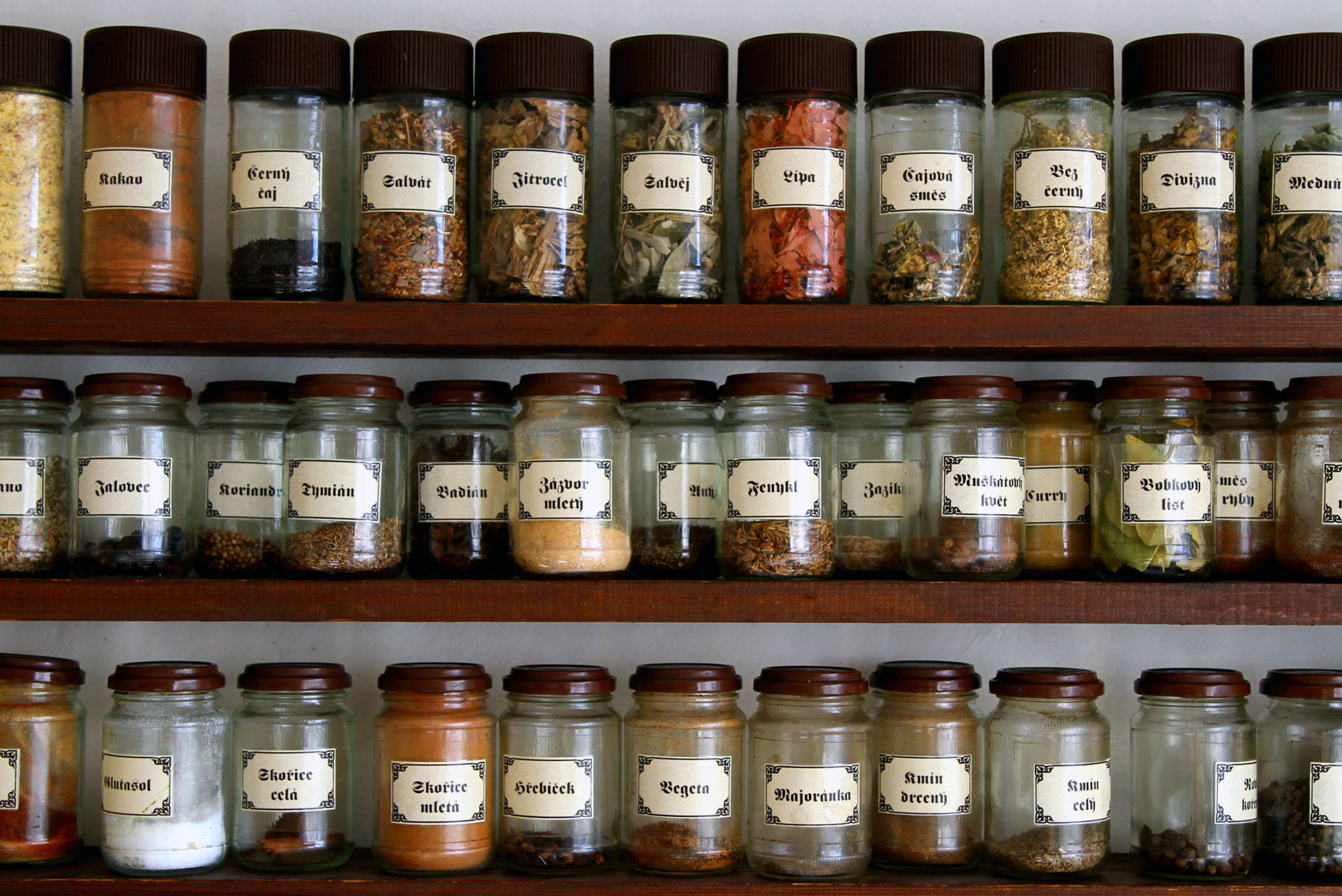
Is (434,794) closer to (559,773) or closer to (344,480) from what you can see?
(559,773)

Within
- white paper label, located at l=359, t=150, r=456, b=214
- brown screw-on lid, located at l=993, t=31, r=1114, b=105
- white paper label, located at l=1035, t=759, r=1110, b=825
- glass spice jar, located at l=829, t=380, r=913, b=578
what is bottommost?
white paper label, located at l=1035, t=759, r=1110, b=825

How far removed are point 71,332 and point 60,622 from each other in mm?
391

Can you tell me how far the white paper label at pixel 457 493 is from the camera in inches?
47.9

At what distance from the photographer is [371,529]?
3.94ft

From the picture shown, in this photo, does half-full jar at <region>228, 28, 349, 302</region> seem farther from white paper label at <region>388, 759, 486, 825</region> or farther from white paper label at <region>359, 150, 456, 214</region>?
white paper label at <region>388, 759, 486, 825</region>

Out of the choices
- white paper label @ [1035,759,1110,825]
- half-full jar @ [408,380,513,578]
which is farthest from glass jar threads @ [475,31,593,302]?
white paper label @ [1035,759,1110,825]

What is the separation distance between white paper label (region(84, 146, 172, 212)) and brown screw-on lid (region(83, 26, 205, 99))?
2.6 inches

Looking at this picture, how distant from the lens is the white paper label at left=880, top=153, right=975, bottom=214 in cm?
120

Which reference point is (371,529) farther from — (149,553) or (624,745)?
(624,745)

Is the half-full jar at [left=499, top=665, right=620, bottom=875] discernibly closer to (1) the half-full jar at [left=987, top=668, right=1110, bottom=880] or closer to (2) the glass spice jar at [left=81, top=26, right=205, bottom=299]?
(1) the half-full jar at [left=987, top=668, right=1110, bottom=880]

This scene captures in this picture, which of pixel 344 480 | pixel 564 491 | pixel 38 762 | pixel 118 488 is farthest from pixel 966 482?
pixel 38 762

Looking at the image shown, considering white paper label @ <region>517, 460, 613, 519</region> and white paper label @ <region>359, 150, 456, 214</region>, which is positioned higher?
white paper label @ <region>359, 150, 456, 214</region>

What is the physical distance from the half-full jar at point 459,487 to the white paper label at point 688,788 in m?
0.25

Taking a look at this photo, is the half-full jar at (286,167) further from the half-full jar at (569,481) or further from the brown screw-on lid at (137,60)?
the half-full jar at (569,481)
